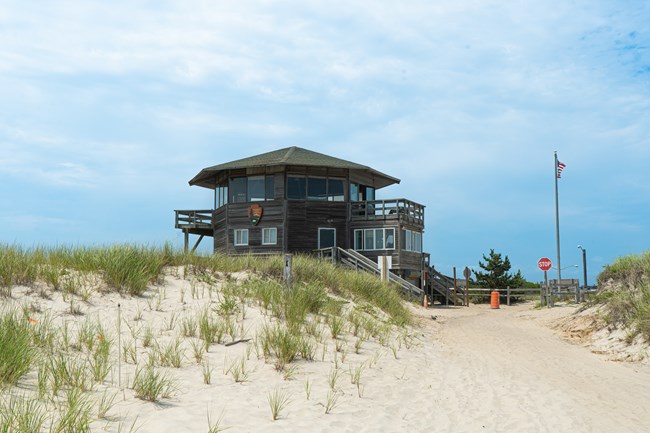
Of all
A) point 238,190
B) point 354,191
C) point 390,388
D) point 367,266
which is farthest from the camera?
point 354,191

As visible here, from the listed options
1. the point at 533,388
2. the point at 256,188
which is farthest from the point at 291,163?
the point at 533,388

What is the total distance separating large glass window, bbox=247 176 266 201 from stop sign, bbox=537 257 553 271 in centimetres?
1848

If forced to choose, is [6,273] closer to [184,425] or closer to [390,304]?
[184,425]

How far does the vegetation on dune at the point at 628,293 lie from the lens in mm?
15820

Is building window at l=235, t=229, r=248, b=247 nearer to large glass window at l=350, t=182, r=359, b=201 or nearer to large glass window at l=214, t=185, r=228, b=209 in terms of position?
large glass window at l=214, t=185, r=228, b=209

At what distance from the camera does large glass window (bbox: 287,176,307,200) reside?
124 feet

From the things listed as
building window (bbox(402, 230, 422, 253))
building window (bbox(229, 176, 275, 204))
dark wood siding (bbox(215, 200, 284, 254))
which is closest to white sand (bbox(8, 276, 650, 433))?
building window (bbox(402, 230, 422, 253))

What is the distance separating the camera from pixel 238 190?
3969 cm

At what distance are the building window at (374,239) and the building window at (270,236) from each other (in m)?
5.16

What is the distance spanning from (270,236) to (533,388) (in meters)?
27.9

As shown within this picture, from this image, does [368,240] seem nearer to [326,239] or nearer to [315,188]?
[326,239]

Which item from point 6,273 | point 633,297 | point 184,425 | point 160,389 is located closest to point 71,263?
point 6,273

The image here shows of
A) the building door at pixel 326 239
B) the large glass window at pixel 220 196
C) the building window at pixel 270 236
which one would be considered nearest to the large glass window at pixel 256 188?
the building window at pixel 270 236

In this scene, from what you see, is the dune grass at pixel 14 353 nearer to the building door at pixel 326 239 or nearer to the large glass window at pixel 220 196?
the building door at pixel 326 239
